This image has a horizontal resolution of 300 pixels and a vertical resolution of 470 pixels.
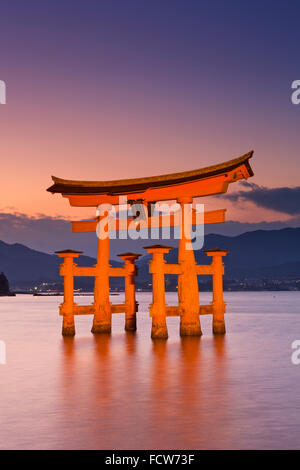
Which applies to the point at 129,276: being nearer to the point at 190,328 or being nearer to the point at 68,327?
the point at 68,327

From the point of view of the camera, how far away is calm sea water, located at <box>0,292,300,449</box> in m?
7.69

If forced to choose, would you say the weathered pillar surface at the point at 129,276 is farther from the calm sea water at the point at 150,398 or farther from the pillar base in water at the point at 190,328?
the calm sea water at the point at 150,398

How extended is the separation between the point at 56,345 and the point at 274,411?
13.7 m

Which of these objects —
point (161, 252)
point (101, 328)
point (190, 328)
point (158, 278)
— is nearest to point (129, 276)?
point (101, 328)

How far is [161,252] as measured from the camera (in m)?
19.5

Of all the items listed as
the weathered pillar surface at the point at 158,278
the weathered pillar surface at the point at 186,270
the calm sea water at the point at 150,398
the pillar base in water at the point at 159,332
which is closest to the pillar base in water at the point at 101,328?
the pillar base in water at the point at 159,332

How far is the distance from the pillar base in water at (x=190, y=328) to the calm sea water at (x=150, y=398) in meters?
1.04

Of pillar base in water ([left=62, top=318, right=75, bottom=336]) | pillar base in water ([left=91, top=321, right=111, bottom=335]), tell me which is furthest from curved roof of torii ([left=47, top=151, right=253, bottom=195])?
pillar base in water ([left=91, top=321, right=111, bottom=335])

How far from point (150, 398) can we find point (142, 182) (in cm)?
1108

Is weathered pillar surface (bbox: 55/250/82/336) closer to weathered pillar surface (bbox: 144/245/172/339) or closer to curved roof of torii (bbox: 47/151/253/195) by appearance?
curved roof of torii (bbox: 47/151/253/195)
